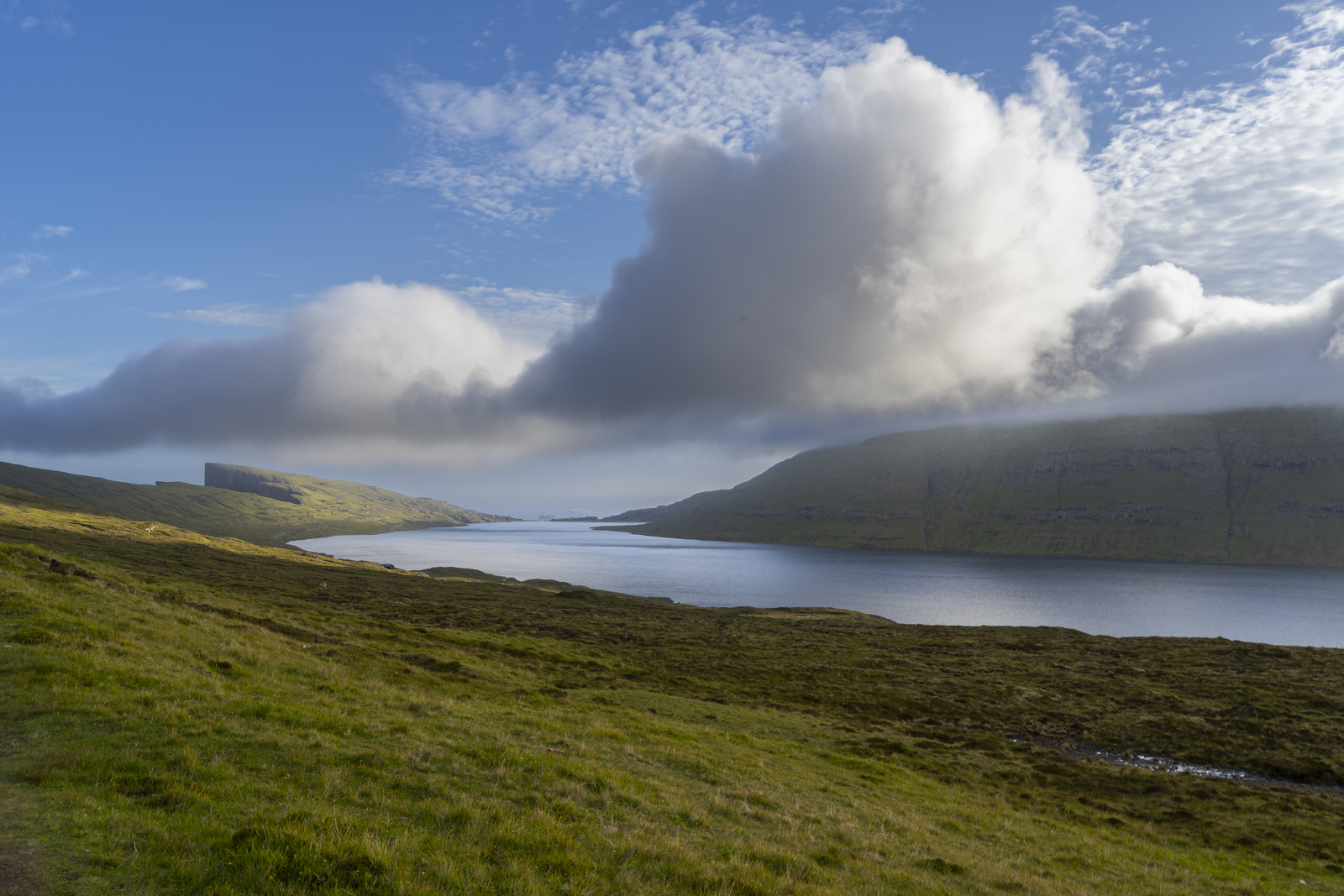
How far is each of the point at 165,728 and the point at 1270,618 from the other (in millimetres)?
175908

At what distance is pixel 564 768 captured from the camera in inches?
610

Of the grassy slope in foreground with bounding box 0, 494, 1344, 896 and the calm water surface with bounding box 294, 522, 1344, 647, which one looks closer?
the grassy slope in foreground with bounding box 0, 494, 1344, 896

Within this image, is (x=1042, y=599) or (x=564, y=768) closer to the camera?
(x=564, y=768)

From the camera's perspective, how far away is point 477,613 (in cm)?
7419

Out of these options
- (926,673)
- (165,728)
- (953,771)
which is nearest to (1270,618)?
(926,673)

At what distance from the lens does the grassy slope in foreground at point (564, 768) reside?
9.34 metres

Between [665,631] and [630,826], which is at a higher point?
[630,826]

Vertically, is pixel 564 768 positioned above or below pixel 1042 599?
above

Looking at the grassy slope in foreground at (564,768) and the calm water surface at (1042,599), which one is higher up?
the grassy slope in foreground at (564,768)

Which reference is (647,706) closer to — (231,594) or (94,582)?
(94,582)

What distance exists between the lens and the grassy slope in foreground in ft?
30.6

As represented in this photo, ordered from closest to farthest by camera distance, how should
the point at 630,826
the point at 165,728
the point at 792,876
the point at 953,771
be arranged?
the point at 792,876, the point at 630,826, the point at 165,728, the point at 953,771

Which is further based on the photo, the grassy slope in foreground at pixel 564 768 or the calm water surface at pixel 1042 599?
the calm water surface at pixel 1042 599

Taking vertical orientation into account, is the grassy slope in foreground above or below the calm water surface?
above
